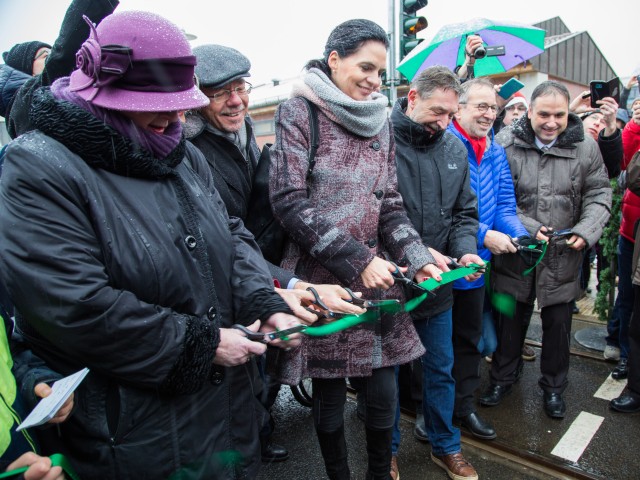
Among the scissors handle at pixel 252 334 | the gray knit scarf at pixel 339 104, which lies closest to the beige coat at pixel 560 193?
the gray knit scarf at pixel 339 104

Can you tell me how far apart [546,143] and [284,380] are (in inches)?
102

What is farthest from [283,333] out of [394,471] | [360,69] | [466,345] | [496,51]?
[496,51]

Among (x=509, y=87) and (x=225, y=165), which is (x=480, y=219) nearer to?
(x=225, y=165)

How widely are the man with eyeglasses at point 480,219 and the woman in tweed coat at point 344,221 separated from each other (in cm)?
86

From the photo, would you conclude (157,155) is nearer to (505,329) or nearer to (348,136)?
(348,136)

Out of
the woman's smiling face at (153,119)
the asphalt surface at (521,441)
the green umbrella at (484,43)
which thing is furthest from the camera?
the green umbrella at (484,43)

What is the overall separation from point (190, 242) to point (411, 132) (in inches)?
66.5

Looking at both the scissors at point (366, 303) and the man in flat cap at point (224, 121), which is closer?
the scissors at point (366, 303)

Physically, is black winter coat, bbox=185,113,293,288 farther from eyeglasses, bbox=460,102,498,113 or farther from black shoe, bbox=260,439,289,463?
eyeglasses, bbox=460,102,498,113

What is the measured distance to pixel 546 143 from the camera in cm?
352

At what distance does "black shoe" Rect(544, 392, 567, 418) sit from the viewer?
3.42 meters

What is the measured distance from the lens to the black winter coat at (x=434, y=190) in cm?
275

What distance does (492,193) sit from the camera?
10.9 feet

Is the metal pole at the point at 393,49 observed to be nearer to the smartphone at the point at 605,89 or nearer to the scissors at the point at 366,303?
the smartphone at the point at 605,89
